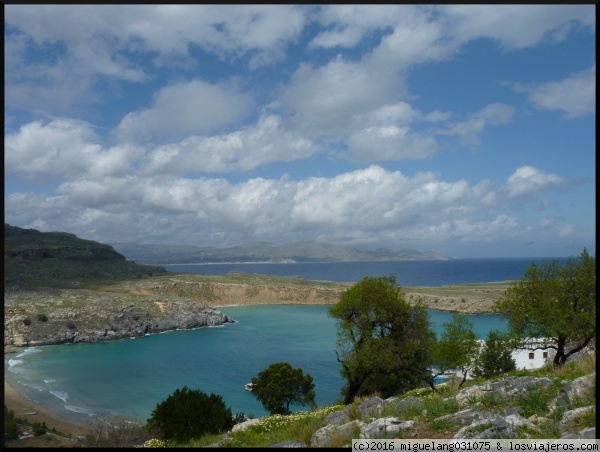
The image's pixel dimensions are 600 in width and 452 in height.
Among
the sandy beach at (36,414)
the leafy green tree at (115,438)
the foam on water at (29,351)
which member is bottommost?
the foam on water at (29,351)

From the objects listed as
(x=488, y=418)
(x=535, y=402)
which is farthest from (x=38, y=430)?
(x=535, y=402)

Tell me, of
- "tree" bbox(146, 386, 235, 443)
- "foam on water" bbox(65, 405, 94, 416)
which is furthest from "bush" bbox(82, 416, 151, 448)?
"foam on water" bbox(65, 405, 94, 416)

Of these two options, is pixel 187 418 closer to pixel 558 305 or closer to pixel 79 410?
pixel 558 305

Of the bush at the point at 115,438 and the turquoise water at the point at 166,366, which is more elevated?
the bush at the point at 115,438

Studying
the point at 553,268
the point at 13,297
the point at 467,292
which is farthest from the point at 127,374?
the point at 467,292

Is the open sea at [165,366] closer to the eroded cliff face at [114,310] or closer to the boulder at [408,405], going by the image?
the eroded cliff face at [114,310]

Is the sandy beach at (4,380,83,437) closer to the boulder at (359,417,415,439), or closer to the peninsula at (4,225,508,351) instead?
the boulder at (359,417,415,439)

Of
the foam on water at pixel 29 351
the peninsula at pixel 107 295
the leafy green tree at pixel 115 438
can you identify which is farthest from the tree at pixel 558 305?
the foam on water at pixel 29 351
